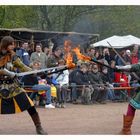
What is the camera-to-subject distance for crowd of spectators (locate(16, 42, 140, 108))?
43.1 feet

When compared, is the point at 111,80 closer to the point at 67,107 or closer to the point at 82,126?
the point at 67,107

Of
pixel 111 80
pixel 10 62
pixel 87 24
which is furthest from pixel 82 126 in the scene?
pixel 87 24

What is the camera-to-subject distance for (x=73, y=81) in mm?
14461

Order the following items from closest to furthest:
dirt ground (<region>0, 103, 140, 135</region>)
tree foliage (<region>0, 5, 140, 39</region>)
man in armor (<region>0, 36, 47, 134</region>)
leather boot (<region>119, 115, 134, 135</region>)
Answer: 1. man in armor (<region>0, 36, 47, 134</region>)
2. leather boot (<region>119, 115, 134, 135</region>)
3. dirt ground (<region>0, 103, 140, 135</region>)
4. tree foliage (<region>0, 5, 140, 39</region>)

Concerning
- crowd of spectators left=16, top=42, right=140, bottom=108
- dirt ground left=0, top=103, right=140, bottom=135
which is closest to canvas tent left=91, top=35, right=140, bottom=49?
crowd of spectators left=16, top=42, right=140, bottom=108

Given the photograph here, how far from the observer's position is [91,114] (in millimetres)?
11547

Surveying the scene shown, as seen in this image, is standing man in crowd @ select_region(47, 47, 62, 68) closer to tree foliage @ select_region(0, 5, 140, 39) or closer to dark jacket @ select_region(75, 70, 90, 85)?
dark jacket @ select_region(75, 70, 90, 85)

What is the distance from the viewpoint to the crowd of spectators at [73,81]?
1312 centimetres

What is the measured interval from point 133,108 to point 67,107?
5.06 m

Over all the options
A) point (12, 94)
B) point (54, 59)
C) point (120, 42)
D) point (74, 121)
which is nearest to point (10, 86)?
point (12, 94)

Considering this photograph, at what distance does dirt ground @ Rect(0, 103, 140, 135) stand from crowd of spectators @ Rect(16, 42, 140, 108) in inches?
27.0

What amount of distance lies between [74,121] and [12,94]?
7.70 ft
